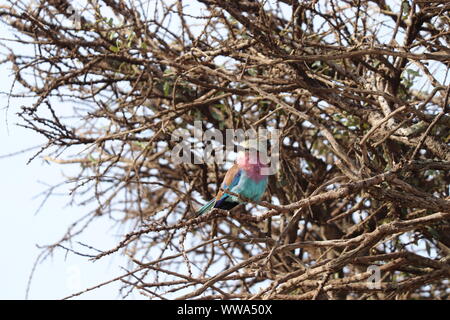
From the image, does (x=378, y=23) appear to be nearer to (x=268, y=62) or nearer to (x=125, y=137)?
(x=268, y=62)

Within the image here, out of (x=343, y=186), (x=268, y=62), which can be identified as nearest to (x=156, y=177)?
(x=268, y=62)

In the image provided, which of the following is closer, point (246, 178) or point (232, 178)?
point (246, 178)

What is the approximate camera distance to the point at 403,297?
4902mm

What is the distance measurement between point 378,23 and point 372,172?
1210 millimetres

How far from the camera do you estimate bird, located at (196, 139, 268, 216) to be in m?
4.34

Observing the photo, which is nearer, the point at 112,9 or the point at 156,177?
the point at 112,9

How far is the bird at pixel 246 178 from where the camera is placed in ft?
14.3

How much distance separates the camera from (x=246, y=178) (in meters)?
4.34
